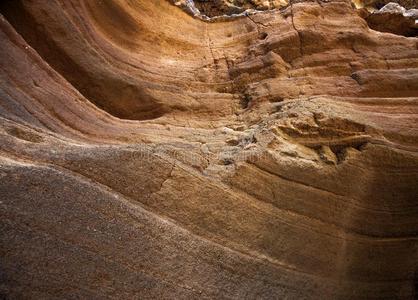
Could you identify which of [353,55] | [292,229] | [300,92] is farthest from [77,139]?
[353,55]

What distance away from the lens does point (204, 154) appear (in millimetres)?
5832

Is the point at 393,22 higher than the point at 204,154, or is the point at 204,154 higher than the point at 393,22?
the point at 393,22

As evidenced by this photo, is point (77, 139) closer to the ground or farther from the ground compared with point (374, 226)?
farther from the ground

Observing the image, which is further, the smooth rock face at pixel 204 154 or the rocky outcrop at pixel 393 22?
the rocky outcrop at pixel 393 22

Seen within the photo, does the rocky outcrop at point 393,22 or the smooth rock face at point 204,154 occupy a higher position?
the rocky outcrop at point 393,22

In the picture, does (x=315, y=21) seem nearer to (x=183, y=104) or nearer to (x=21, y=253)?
(x=183, y=104)

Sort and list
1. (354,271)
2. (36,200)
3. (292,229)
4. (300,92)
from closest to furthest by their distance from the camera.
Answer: (36,200) < (292,229) < (354,271) < (300,92)

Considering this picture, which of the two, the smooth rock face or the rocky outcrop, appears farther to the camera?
the rocky outcrop

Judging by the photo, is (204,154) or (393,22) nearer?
(204,154)

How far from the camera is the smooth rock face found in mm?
4238

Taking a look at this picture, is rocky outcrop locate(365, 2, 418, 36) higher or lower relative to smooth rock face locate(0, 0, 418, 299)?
higher

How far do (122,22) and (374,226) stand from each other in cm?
619

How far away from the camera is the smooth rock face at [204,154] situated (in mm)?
4238

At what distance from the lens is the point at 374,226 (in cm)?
614
